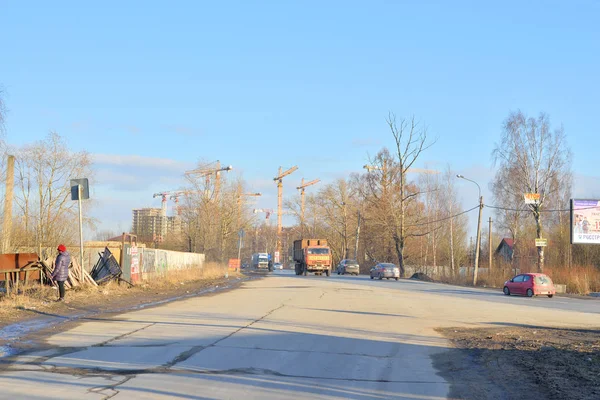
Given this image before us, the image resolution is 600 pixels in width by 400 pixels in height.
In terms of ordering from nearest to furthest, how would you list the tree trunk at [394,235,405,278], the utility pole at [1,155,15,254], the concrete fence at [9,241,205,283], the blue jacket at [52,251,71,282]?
the blue jacket at [52,251,71,282] → the utility pole at [1,155,15,254] → the concrete fence at [9,241,205,283] → the tree trunk at [394,235,405,278]

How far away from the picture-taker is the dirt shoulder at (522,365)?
8.26 m

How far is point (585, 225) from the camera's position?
42156mm

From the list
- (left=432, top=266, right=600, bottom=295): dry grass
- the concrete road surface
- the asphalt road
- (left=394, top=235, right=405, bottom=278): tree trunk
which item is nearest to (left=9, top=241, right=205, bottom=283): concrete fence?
the concrete road surface

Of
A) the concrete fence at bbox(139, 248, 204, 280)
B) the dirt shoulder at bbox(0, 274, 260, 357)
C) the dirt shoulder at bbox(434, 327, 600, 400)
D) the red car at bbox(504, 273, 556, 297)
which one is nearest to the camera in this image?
the dirt shoulder at bbox(434, 327, 600, 400)

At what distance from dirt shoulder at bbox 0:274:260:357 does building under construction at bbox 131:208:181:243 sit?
4443 centimetres

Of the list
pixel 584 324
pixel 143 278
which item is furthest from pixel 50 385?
pixel 143 278

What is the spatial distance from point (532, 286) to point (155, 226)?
85.7 m

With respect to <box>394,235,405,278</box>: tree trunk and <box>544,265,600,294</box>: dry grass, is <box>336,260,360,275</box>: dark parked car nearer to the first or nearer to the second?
<box>394,235,405,278</box>: tree trunk

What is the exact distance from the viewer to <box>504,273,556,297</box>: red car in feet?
111

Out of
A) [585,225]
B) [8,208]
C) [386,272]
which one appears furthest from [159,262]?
[585,225]

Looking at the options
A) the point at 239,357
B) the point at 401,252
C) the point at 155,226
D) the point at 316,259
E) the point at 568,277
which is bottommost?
the point at 568,277

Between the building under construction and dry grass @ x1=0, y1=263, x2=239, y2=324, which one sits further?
the building under construction

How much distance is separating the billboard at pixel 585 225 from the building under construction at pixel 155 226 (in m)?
43.1

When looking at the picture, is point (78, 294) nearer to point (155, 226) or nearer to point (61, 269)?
point (61, 269)
